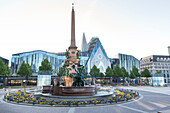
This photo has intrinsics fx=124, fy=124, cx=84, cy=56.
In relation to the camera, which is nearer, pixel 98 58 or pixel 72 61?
pixel 72 61

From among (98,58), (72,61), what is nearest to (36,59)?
(98,58)

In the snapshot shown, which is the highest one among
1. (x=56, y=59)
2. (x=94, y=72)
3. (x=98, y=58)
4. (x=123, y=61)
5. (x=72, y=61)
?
(x=98, y=58)

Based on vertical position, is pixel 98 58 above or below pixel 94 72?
above

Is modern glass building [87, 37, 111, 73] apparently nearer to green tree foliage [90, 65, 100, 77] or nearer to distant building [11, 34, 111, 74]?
distant building [11, 34, 111, 74]

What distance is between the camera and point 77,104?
48.2 ft

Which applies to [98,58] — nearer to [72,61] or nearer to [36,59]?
[36,59]

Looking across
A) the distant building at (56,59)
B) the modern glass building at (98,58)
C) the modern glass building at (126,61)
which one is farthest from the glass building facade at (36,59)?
the modern glass building at (126,61)

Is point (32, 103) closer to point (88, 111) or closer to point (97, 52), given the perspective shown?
point (88, 111)

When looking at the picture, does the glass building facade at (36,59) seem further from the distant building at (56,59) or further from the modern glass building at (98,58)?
the modern glass building at (98,58)

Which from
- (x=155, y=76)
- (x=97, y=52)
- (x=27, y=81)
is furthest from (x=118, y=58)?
(x=27, y=81)

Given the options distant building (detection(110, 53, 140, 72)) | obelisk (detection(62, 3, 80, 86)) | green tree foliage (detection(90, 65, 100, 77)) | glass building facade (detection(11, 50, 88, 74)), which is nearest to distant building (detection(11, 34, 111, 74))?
glass building facade (detection(11, 50, 88, 74))

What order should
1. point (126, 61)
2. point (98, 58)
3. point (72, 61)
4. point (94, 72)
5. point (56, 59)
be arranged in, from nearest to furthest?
point (72, 61)
point (94, 72)
point (56, 59)
point (98, 58)
point (126, 61)

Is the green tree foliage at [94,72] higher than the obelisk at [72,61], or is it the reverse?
the obelisk at [72,61]

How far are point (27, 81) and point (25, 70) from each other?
21.8m
